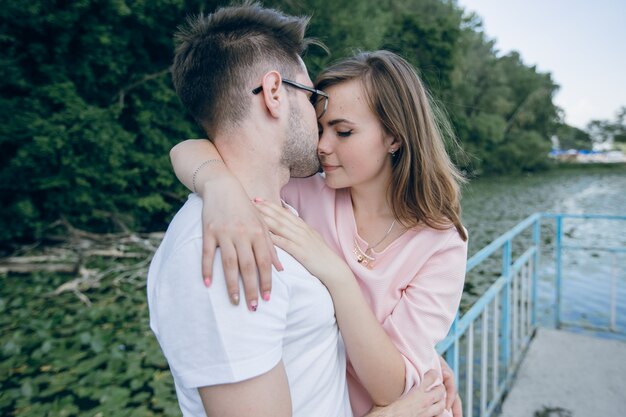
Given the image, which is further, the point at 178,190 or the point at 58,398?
the point at 178,190

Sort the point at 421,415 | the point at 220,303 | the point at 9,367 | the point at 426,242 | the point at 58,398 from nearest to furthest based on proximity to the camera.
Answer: the point at 220,303 < the point at 421,415 < the point at 426,242 < the point at 58,398 < the point at 9,367

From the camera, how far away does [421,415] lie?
58.4 inches

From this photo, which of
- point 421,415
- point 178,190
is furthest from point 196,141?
point 178,190

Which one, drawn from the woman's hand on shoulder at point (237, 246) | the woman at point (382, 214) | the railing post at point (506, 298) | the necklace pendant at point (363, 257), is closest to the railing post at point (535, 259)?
the railing post at point (506, 298)

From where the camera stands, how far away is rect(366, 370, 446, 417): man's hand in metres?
1.42

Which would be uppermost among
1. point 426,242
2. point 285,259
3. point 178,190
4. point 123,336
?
point 285,259

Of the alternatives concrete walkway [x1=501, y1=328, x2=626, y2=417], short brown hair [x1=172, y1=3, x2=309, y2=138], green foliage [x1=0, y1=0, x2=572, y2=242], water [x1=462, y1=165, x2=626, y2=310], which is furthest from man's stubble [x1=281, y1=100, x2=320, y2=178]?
green foliage [x1=0, y1=0, x2=572, y2=242]

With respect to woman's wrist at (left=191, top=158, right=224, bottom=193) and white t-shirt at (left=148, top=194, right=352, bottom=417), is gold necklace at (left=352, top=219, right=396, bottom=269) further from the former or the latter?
woman's wrist at (left=191, top=158, right=224, bottom=193)

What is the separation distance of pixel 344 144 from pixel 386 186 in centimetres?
30

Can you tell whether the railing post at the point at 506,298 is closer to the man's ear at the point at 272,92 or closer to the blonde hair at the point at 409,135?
the blonde hair at the point at 409,135

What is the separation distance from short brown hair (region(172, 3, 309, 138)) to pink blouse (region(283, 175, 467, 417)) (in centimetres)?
66

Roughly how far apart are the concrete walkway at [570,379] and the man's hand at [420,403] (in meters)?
2.07

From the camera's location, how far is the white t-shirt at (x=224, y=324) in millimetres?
955

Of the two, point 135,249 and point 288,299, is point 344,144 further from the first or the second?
point 135,249
